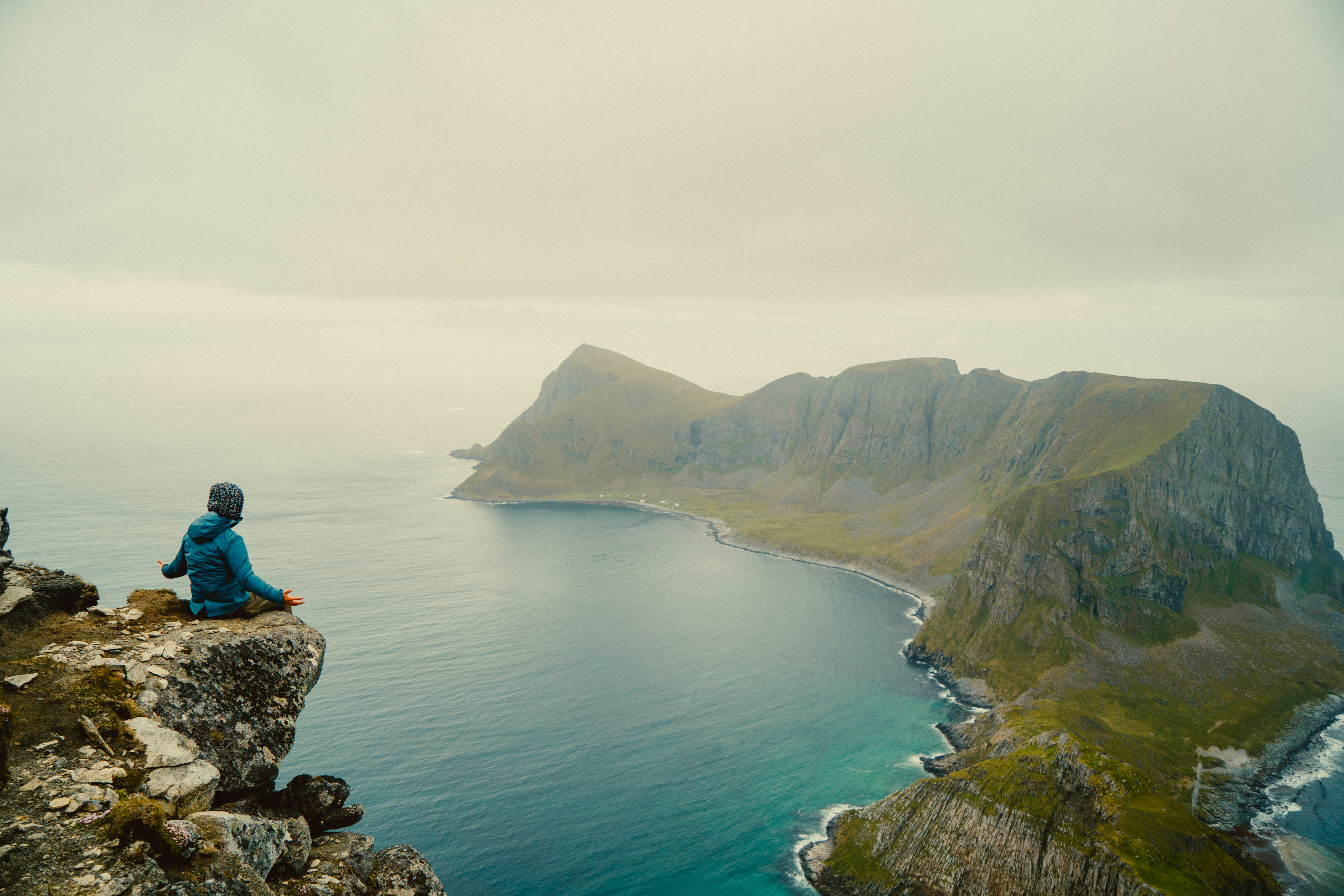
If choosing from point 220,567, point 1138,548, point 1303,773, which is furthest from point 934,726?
point 220,567

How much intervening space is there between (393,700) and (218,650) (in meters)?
97.8

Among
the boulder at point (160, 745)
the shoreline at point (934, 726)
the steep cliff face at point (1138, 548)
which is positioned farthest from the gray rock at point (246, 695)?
the steep cliff face at point (1138, 548)

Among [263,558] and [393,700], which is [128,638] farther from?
[263,558]

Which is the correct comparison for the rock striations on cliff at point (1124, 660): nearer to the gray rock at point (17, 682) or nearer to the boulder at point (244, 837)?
the boulder at point (244, 837)

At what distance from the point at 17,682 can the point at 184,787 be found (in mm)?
4042

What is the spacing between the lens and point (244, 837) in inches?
427

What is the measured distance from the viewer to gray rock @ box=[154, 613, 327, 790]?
12562mm

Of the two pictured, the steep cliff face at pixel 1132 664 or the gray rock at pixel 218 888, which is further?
the steep cliff face at pixel 1132 664

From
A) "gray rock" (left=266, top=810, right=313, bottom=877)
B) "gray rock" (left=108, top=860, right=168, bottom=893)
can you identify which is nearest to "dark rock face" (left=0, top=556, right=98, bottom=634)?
"gray rock" (left=108, top=860, right=168, bottom=893)

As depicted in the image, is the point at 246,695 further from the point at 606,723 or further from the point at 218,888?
the point at 606,723

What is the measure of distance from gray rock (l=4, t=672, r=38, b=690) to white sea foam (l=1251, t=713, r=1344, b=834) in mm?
121165

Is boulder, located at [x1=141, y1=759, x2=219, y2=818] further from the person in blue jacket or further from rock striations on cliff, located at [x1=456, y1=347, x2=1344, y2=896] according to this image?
rock striations on cliff, located at [x1=456, y1=347, x2=1344, y2=896]

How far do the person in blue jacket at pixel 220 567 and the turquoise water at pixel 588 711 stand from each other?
2471 inches

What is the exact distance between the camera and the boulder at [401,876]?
14.2m
